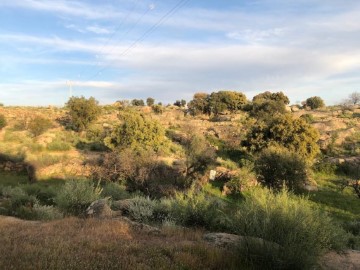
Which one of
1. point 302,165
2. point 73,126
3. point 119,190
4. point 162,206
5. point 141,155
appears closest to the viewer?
point 162,206

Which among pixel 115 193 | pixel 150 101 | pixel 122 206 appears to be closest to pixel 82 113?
pixel 115 193

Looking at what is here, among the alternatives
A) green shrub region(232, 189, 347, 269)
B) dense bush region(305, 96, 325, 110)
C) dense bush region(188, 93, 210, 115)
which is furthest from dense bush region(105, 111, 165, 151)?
dense bush region(305, 96, 325, 110)

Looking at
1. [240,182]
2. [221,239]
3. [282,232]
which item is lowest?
[240,182]

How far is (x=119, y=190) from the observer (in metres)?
22.2

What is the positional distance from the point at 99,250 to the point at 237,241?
3149 millimetres

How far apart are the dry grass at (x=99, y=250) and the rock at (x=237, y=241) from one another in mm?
372

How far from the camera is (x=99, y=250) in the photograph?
7242mm

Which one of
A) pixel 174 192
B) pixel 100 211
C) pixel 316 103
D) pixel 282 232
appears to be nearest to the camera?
pixel 282 232

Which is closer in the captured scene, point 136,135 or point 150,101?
point 136,135

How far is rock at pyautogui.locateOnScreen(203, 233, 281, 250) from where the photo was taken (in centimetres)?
735

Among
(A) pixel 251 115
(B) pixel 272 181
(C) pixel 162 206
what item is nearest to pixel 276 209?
(C) pixel 162 206

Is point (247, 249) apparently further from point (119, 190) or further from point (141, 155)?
point (141, 155)

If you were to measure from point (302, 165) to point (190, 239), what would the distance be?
16.1 metres

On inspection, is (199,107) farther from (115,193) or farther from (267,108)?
(115,193)
